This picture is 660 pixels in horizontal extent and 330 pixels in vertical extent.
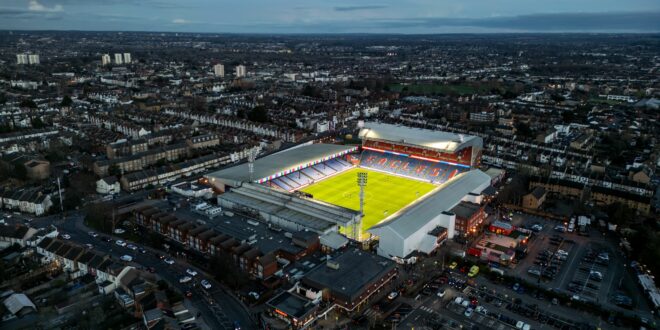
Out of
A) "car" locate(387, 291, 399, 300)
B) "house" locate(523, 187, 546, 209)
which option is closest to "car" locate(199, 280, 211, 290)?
"car" locate(387, 291, 399, 300)

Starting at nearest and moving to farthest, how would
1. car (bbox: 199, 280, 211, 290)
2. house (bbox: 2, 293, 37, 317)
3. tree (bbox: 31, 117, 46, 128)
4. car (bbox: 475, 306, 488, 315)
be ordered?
house (bbox: 2, 293, 37, 317)
car (bbox: 475, 306, 488, 315)
car (bbox: 199, 280, 211, 290)
tree (bbox: 31, 117, 46, 128)

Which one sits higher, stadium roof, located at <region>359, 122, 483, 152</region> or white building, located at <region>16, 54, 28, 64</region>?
white building, located at <region>16, 54, 28, 64</region>

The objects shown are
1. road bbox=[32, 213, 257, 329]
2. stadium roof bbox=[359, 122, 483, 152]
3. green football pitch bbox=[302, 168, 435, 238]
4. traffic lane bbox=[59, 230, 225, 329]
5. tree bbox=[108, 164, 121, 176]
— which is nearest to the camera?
road bbox=[32, 213, 257, 329]

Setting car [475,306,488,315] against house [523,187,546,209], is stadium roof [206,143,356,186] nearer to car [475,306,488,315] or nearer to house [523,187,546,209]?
house [523,187,546,209]

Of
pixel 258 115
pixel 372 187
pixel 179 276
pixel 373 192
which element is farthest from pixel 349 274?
pixel 258 115

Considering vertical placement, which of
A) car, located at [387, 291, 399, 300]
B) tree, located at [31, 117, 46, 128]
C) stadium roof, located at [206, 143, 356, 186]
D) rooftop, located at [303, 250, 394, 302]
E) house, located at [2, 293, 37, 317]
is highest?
tree, located at [31, 117, 46, 128]

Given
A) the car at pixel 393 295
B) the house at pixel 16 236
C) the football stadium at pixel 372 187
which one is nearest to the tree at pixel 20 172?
the house at pixel 16 236

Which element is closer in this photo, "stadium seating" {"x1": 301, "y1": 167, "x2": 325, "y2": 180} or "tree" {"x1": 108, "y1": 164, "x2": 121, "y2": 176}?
"tree" {"x1": 108, "y1": 164, "x2": 121, "y2": 176}
